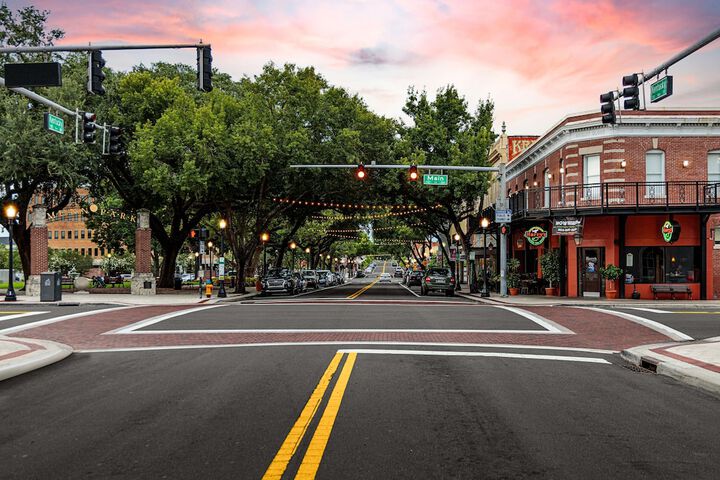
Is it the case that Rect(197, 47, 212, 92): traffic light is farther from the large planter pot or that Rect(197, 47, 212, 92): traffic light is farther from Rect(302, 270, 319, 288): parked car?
Rect(302, 270, 319, 288): parked car

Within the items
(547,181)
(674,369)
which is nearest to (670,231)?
(547,181)

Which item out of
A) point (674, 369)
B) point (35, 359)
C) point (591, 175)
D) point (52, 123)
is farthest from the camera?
point (591, 175)

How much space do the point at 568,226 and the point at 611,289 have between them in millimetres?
4016

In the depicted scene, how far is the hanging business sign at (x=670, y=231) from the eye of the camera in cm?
2928

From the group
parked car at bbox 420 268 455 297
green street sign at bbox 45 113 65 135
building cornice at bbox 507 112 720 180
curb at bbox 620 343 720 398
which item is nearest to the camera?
curb at bbox 620 343 720 398

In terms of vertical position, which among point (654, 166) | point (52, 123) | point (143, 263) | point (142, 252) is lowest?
point (143, 263)

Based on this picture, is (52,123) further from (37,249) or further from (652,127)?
(652,127)

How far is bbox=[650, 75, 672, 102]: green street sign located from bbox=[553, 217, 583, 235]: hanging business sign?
1570 cm

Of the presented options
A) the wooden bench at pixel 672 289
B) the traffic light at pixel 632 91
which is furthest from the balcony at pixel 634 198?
the traffic light at pixel 632 91

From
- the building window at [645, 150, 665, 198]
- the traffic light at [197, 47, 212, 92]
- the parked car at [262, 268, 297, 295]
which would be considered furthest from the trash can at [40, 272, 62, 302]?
the building window at [645, 150, 665, 198]

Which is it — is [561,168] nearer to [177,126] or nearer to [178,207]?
[177,126]

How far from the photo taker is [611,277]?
96.3 ft

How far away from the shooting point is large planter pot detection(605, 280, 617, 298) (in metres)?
30.2

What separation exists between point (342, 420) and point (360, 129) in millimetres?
32196
